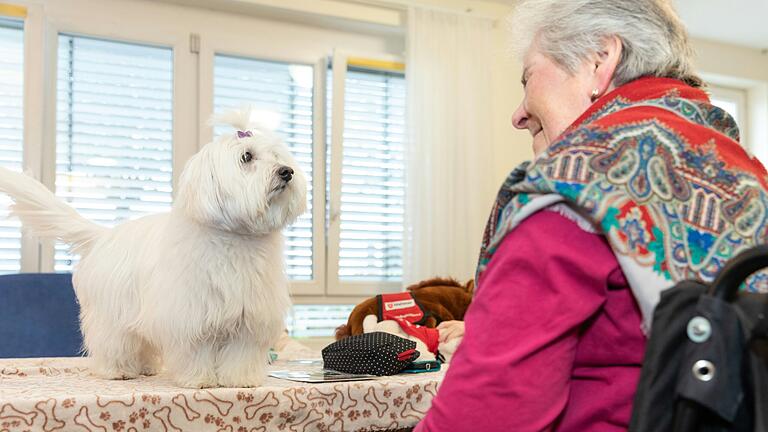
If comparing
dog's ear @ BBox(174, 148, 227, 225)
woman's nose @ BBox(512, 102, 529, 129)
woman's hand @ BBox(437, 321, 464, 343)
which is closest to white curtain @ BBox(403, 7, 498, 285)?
woman's hand @ BBox(437, 321, 464, 343)

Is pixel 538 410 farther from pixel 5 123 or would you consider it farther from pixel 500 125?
pixel 500 125

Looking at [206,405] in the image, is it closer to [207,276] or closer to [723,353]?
[207,276]

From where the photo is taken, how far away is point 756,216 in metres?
0.84

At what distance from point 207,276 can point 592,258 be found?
0.90 metres

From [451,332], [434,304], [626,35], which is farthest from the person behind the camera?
[434,304]

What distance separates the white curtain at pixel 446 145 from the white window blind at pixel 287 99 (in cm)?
54

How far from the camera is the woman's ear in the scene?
108 cm

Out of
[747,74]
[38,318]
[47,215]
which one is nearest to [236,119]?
[47,215]

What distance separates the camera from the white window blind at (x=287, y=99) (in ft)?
12.9

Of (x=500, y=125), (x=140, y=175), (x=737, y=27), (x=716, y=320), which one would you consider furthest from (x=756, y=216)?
(x=737, y=27)

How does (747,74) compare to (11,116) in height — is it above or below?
above

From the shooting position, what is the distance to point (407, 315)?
7.91ft

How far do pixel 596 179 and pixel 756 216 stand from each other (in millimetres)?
181

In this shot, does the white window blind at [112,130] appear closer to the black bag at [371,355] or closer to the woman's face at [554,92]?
the black bag at [371,355]
